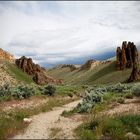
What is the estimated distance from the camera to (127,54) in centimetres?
15338

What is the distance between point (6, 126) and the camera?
20781 millimetres

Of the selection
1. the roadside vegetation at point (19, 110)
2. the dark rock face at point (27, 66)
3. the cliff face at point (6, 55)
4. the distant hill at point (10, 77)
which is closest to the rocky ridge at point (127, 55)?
the dark rock face at point (27, 66)

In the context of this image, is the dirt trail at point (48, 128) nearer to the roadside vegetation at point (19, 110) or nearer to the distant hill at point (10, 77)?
the roadside vegetation at point (19, 110)

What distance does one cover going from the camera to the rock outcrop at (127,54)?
494ft

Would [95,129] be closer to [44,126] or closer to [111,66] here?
[44,126]

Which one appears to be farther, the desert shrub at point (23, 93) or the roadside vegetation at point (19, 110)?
the desert shrub at point (23, 93)

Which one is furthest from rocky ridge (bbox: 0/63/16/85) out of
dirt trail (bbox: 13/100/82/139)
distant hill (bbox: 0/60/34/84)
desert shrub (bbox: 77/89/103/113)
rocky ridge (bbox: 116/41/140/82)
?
dirt trail (bbox: 13/100/82/139)

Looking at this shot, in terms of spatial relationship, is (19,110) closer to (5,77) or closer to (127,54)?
(5,77)

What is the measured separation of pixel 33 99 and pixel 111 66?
142 m

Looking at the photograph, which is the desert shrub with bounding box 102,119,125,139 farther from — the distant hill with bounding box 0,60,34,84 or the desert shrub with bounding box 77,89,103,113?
the distant hill with bounding box 0,60,34,84

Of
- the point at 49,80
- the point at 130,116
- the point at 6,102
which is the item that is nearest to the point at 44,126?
the point at 130,116

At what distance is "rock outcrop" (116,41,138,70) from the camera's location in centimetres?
15071

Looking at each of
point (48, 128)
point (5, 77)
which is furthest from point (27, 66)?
point (48, 128)

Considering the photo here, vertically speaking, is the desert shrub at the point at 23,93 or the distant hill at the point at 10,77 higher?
the distant hill at the point at 10,77
